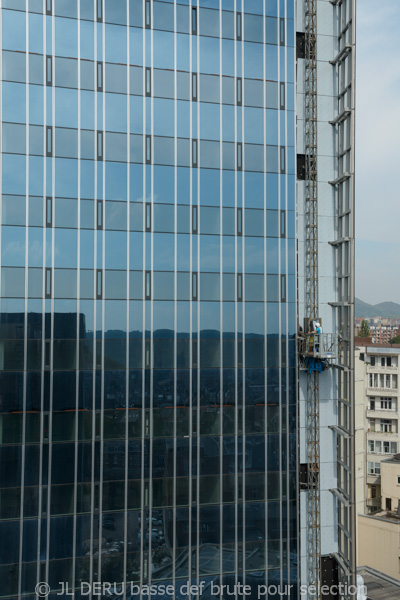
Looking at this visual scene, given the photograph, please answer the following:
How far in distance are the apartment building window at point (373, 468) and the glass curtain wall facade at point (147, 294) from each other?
49.0 meters

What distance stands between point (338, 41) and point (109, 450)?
26.4 metres

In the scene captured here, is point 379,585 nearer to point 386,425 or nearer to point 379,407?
point 386,425

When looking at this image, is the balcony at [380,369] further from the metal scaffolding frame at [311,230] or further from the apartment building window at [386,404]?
the metal scaffolding frame at [311,230]

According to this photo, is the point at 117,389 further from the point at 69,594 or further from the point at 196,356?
the point at 69,594

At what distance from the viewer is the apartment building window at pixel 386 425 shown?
74.4 meters

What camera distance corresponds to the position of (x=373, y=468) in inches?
2862

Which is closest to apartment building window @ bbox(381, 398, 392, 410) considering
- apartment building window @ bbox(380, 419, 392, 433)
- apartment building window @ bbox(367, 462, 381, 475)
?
apartment building window @ bbox(380, 419, 392, 433)

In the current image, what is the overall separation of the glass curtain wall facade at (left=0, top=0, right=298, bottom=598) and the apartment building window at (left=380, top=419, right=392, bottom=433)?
5132 centimetres

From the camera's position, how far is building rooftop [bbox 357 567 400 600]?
48531 mm

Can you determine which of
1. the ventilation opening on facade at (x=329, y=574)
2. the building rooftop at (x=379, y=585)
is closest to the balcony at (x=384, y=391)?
the building rooftop at (x=379, y=585)

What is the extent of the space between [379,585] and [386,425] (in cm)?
2738

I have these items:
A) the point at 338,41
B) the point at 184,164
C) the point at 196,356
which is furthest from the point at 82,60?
the point at 196,356

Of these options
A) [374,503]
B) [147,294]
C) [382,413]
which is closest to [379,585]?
[374,503]

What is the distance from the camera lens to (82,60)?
1058 inches
